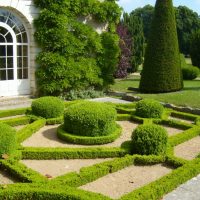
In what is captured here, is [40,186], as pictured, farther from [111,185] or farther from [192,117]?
[192,117]

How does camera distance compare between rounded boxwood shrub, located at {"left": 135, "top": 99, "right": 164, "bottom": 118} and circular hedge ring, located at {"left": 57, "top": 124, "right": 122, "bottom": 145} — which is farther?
rounded boxwood shrub, located at {"left": 135, "top": 99, "right": 164, "bottom": 118}

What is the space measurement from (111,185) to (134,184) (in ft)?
1.33

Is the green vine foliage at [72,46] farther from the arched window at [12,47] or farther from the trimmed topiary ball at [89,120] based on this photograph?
the trimmed topiary ball at [89,120]

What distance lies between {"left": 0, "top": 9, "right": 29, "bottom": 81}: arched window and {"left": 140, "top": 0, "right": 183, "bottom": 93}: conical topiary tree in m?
5.42

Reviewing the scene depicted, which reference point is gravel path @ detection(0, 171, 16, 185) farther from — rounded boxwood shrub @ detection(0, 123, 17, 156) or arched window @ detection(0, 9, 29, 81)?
arched window @ detection(0, 9, 29, 81)

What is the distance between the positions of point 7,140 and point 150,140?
2.81 metres

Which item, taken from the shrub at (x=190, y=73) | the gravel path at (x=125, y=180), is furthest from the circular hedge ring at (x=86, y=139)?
the shrub at (x=190, y=73)

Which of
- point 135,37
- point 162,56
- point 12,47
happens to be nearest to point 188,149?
point 162,56

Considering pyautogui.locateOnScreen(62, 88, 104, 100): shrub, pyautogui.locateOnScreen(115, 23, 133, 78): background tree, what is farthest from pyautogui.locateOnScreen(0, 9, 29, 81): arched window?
pyautogui.locateOnScreen(115, 23, 133, 78): background tree

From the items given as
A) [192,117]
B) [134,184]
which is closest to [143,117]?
[192,117]

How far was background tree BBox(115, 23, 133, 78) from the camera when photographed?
2120cm

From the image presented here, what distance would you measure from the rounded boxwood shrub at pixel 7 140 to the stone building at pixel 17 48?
23.3 feet

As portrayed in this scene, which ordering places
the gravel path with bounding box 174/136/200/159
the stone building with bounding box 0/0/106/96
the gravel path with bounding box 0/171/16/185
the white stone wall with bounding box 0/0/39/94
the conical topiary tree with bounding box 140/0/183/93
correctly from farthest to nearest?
the conical topiary tree with bounding box 140/0/183/93 < the stone building with bounding box 0/0/106/96 < the white stone wall with bounding box 0/0/39/94 < the gravel path with bounding box 174/136/200/159 < the gravel path with bounding box 0/171/16/185

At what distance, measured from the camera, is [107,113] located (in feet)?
26.3
